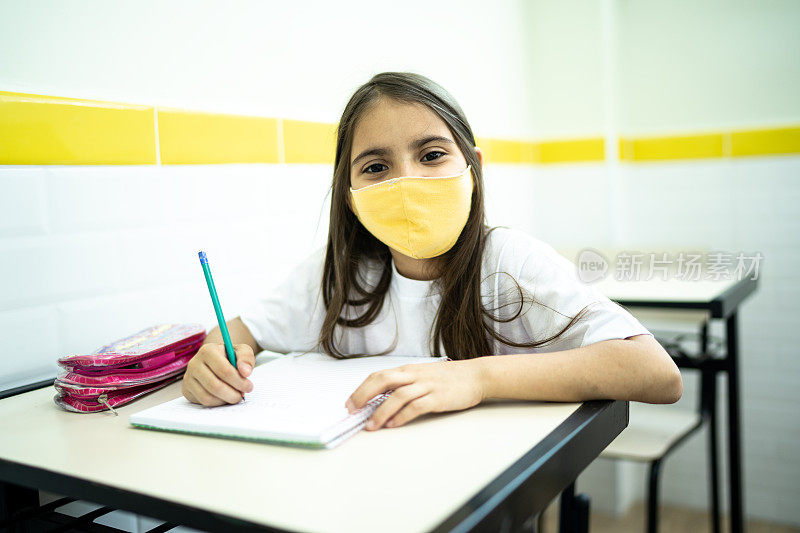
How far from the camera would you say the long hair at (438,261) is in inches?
46.2

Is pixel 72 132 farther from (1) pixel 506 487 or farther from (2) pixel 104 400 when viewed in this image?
(1) pixel 506 487

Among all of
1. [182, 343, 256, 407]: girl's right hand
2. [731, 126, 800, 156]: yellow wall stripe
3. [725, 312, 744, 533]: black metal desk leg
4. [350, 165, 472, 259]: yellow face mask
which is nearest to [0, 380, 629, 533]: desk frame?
[182, 343, 256, 407]: girl's right hand

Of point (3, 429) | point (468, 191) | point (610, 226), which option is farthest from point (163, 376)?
point (610, 226)

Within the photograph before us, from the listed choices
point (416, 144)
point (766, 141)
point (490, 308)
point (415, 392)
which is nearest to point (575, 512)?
point (490, 308)

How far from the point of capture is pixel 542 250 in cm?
116

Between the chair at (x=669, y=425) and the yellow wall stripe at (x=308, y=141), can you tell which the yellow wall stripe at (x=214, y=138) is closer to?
the yellow wall stripe at (x=308, y=141)

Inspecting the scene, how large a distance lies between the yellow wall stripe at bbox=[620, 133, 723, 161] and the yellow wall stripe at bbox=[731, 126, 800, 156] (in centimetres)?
6

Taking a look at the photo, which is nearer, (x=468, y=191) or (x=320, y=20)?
(x=468, y=191)

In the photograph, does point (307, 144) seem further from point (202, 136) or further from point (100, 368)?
point (100, 368)

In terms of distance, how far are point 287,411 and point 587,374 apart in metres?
0.39

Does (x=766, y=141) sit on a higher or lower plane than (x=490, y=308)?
higher

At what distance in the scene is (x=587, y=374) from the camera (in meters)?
0.91

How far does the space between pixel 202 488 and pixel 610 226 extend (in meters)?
2.43

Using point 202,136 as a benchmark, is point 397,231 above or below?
below
